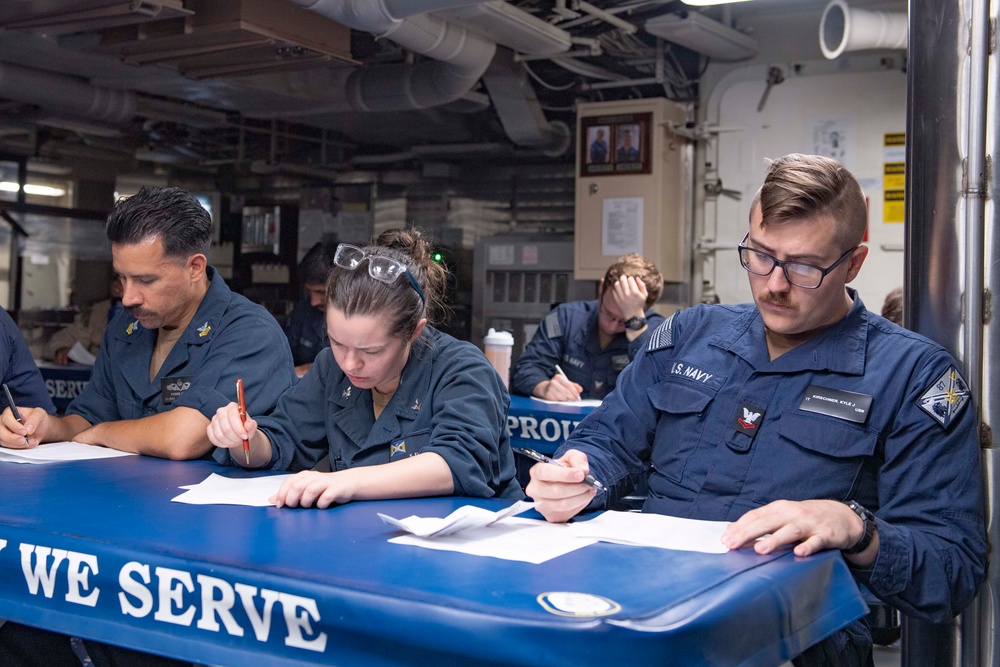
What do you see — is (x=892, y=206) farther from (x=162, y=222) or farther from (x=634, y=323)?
(x=162, y=222)

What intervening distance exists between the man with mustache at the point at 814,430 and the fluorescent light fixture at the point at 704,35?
343 cm

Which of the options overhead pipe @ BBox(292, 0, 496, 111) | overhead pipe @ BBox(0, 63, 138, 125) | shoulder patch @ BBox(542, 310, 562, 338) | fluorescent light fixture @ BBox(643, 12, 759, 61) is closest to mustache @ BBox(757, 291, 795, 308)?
overhead pipe @ BBox(292, 0, 496, 111)

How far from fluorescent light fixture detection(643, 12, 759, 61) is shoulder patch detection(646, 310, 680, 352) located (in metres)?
3.38

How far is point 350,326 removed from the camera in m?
2.16

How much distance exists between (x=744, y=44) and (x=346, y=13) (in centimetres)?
267

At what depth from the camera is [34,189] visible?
820 cm

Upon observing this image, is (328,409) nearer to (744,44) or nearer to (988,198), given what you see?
(988,198)

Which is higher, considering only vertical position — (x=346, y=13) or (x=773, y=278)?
(x=346, y=13)

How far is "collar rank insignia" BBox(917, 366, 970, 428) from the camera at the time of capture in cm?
180

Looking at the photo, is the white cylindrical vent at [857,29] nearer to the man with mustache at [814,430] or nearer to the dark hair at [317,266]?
the dark hair at [317,266]

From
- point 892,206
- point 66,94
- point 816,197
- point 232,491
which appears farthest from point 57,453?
point 892,206

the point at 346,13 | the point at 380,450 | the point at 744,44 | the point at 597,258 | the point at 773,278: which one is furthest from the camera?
the point at 597,258

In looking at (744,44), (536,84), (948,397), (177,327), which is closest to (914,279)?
(948,397)

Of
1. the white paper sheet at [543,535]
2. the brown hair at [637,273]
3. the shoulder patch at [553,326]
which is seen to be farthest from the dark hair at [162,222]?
the shoulder patch at [553,326]
